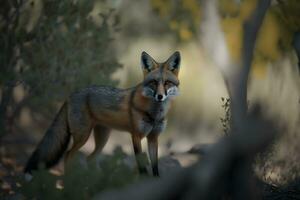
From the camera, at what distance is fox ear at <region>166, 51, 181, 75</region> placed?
5.58 meters

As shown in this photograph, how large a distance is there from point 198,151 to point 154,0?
13.0 ft

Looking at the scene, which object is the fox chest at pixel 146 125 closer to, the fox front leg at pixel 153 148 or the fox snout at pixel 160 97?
the fox front leg at pixel 153 148

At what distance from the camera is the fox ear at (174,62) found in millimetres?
5579

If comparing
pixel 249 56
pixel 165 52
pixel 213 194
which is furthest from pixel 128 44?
pixel 213 194

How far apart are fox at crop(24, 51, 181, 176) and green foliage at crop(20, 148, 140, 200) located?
1.67 metres

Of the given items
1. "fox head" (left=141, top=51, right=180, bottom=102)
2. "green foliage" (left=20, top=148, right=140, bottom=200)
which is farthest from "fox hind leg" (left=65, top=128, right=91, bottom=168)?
"green foliage" (left=20, top=148, right=140, bottom=200)

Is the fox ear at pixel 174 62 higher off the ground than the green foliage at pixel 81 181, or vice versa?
the fox ear at pixel 174 62

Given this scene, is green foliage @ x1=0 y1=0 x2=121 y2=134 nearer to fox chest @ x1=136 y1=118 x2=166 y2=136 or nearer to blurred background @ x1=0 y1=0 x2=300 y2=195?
blurred background @ x1=0 y1=0 x2=300 y2=195

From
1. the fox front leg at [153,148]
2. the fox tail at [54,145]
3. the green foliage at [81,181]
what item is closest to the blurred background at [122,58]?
the fox tail at [54,145]

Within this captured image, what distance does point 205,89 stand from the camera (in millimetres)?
10914

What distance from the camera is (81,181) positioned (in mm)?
3734

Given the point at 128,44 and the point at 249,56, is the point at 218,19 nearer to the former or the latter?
the point at 249,56

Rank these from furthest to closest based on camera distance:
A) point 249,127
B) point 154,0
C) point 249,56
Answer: point 154,0 → point 249,56 → point 249,127

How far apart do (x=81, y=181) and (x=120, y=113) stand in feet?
7.33
